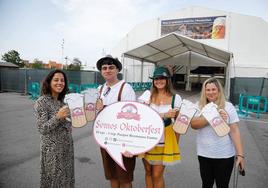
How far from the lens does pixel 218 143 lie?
2277 millimetres

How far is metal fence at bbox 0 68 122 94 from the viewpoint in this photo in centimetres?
1616

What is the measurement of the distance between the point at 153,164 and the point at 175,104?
0.68 meters

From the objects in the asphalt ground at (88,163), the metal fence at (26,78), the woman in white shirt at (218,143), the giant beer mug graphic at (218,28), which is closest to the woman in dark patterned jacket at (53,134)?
the asphalt ground at (88,163)

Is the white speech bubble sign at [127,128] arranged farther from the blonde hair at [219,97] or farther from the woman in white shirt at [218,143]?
the blonde hair at [219,97]

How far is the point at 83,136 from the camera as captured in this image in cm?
606

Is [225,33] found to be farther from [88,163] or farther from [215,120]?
[215,120]

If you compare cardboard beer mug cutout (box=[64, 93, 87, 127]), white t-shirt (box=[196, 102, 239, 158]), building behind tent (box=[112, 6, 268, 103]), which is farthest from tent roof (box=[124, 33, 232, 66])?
cardboard beer mug cutout (box=[64, 93, 87, 127])

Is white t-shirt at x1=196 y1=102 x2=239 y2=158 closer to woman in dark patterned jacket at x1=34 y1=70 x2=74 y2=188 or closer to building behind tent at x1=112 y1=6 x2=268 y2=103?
woman in dark patterned jacket at x1=34 y1=70 x2=74 y2=188

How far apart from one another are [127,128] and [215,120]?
0.82 metres

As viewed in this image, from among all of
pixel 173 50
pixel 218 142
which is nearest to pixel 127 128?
pixel 218 142

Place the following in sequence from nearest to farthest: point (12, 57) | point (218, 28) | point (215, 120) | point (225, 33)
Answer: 1. point (215, 120)
2. point (225, 33)
3. point (218, 28)
4. point (12, 57)

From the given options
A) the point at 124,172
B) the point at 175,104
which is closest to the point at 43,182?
the point at 124,172

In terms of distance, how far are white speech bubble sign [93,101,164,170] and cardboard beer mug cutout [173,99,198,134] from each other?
181 millimetres

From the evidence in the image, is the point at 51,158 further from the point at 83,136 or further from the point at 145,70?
the point at 145,70
